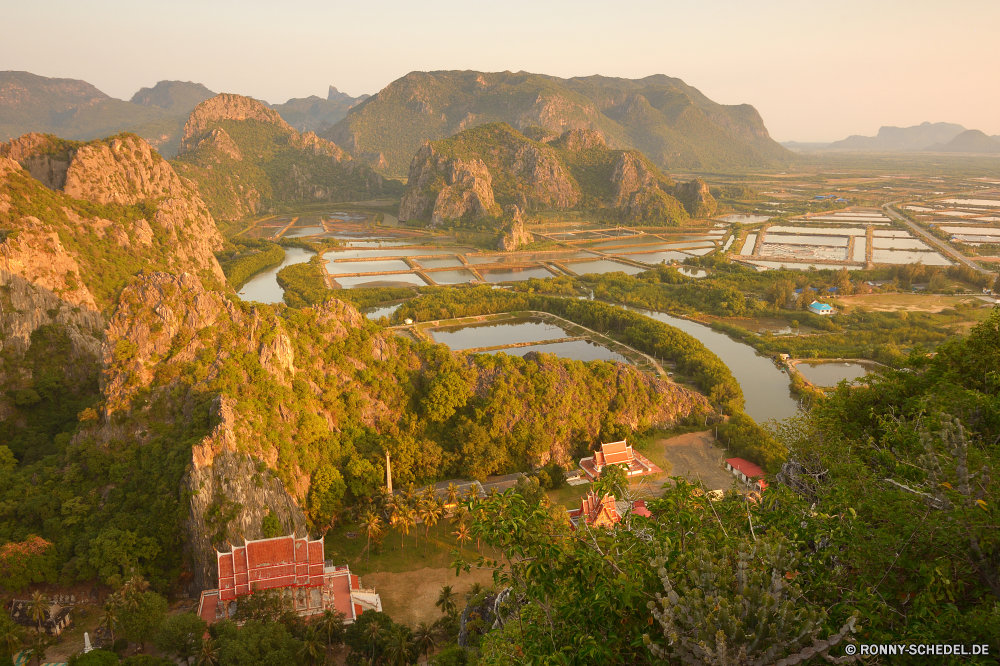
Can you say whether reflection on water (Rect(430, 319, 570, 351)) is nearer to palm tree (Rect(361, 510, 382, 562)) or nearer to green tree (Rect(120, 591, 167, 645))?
palm tree (Rect(361, 510, 382, 562))

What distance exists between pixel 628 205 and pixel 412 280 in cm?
9158

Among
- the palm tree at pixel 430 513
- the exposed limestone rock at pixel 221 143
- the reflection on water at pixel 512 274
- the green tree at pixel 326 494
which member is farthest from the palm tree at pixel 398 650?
Result: the exposed limestone rock at pixel 221 143

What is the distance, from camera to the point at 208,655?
19.9 metres

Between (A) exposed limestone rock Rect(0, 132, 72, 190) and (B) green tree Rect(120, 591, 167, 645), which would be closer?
(B) green tree Rect(120, 591, 167, 645)

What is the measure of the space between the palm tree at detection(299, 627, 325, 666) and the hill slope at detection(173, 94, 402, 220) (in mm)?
140236

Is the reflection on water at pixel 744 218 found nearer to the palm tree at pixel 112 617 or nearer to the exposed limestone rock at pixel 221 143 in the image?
the exposed limestone rock at pixel 221 143

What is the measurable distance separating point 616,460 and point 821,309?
50092 mm

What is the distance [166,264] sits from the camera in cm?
7075

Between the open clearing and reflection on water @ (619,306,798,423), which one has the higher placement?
the open clearing

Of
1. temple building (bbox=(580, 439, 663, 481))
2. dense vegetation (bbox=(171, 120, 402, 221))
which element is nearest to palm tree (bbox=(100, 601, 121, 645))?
temple building (bbox=(580, 439, 663, 481))

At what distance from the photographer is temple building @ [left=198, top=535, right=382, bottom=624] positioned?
24156 millimetres

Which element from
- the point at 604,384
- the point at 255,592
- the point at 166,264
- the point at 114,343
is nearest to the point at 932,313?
the point at 604,384

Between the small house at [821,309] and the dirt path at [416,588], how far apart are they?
203ft

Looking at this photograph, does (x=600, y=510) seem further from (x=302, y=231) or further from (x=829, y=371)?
(x=302, y=231)
